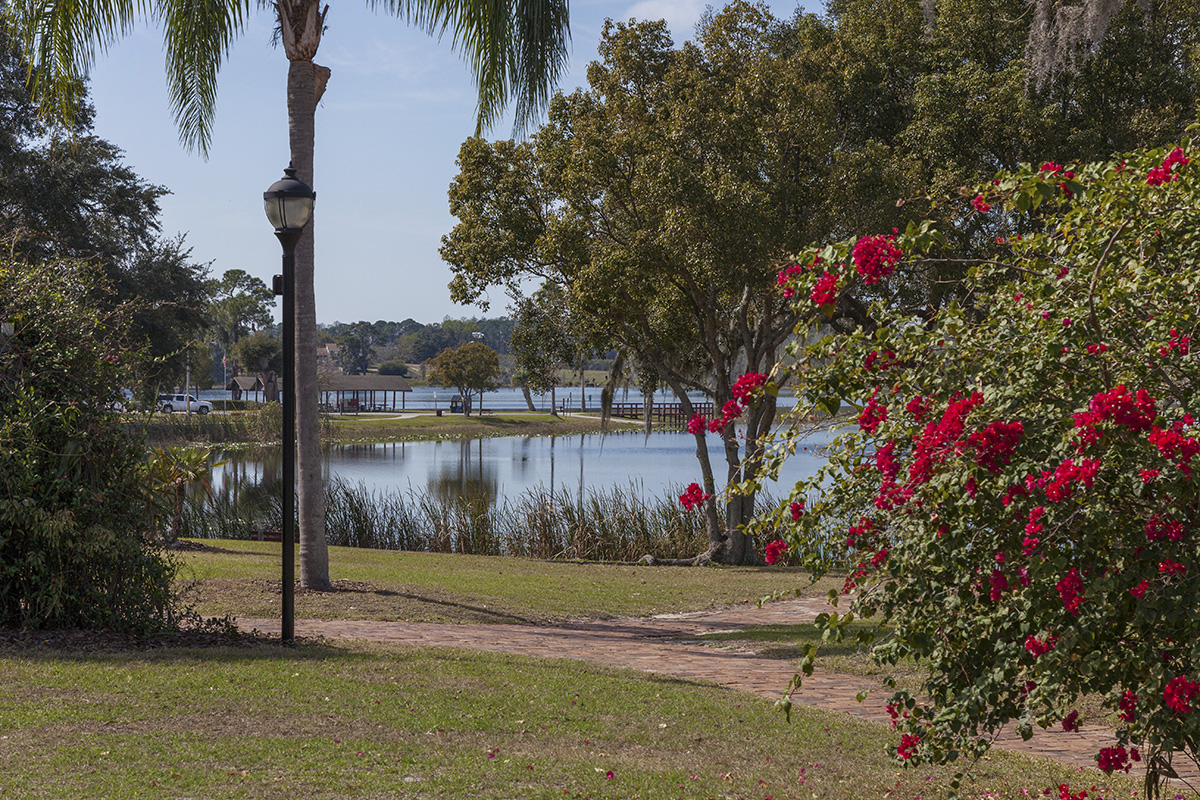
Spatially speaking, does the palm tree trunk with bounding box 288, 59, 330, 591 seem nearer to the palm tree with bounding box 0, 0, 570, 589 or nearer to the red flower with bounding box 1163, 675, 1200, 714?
the palm tree with bounding box 0, 0, 570, 589

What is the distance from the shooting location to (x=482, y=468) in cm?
3934

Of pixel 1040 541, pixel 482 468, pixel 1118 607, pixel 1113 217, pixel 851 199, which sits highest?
pixel 851 199

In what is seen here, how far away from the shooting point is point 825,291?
147 inches

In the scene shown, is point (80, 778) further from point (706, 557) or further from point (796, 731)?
point (706, 557)

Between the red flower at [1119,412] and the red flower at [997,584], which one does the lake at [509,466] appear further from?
the red flower at [1119,412]

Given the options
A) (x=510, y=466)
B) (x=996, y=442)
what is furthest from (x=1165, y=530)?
(x=510, y=466)

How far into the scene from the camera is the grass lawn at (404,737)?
443 centimetres

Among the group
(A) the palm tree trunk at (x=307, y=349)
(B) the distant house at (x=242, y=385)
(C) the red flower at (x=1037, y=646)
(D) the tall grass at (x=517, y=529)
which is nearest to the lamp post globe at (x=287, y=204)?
(A) the palm tree trunk at (x=307, y=349)

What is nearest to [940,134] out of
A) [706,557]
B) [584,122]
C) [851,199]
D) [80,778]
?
[851,199]

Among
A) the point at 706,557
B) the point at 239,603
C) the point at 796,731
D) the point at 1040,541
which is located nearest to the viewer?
the point at 1040,541

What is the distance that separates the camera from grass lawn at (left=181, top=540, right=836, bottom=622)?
9820 mm

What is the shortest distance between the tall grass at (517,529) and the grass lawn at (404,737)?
10.6 m

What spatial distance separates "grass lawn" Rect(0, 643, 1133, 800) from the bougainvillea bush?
4.65 ft

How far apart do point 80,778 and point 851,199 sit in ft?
41.9
